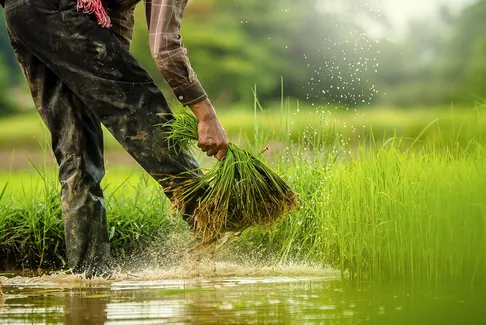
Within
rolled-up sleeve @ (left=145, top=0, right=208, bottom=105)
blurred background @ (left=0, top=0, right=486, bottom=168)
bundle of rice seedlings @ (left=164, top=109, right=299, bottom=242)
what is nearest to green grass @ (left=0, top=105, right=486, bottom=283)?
bundle of rice seedlings @ (left=164, top=109, right=299, bottom=242)

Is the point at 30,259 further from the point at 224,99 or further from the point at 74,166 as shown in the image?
the point at 224,99

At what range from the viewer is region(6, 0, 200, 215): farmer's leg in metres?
4.11

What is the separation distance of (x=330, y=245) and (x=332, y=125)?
0.98 m

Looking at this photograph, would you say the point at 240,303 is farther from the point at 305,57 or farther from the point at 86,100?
the point at 305,57

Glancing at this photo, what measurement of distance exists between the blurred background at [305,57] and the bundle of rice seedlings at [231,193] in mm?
15500

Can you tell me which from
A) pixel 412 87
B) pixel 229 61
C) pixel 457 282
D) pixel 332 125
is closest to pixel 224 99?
pixel 229 61

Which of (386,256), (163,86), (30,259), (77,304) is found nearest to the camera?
(77,304)

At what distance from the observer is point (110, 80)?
13.6ft

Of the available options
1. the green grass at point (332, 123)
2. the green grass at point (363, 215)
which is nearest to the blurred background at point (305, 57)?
the green grass at point (332, 123)

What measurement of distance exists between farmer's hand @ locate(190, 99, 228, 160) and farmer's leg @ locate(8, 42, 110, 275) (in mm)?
704

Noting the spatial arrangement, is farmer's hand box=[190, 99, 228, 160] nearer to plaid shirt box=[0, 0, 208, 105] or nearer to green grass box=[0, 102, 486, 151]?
plaid shirt box=[0, 0, 208, 105]

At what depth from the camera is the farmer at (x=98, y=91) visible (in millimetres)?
3941

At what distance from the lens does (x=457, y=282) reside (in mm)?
3705

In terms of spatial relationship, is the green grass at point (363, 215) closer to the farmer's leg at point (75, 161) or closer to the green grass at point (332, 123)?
the green grass at point (332, 123)
